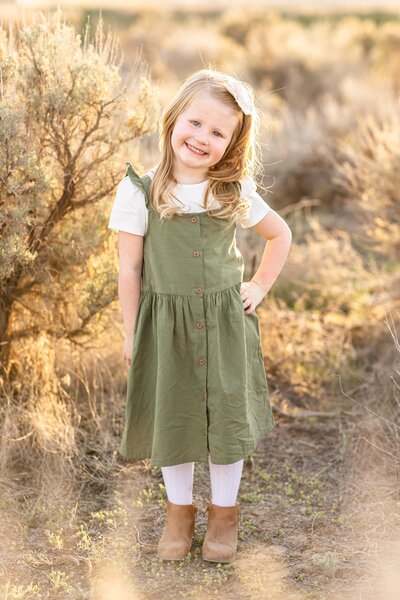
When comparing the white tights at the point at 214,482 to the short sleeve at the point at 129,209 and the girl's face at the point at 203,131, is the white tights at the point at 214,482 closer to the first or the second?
the short sleeve at the point at 129,209

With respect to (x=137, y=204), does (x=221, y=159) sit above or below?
above

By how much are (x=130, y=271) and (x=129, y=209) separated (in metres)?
0.22

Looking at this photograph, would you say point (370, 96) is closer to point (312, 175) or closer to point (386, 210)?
point (312, 175)

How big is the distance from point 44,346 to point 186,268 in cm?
127

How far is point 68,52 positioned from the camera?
324 centimetres

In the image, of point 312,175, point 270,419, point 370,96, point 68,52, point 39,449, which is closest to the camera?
point 270,419

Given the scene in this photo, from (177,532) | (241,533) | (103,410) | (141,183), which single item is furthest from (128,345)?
(103,410)

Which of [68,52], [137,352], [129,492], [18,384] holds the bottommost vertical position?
[129,492]

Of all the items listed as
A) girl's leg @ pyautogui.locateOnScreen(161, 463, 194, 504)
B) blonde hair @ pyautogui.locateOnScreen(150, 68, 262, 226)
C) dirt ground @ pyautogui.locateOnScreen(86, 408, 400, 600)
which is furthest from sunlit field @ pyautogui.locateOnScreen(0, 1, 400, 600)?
blonde hair @ pyautogui.locateOnScreen(150, 68, 262, 226)

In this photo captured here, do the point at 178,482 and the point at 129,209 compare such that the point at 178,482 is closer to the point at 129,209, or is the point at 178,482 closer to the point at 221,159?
the point at 129,209

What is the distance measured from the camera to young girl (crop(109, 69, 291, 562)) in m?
2.66

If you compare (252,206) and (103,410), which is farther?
(103,410)

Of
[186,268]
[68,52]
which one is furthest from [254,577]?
[68,52]

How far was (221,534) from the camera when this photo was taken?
2.90 m
